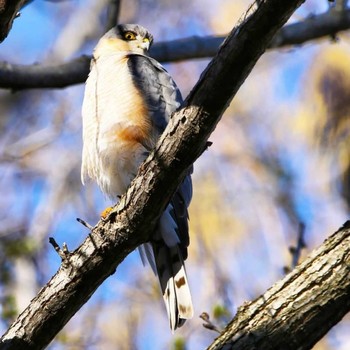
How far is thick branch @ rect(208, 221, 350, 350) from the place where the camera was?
11.1 feet

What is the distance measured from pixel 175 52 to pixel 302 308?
329 centimetres

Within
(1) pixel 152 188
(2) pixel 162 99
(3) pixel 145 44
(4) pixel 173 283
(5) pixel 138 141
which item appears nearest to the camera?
(1) pixel 152 188

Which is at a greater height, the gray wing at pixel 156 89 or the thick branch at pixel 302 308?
the gray wing at pixel 156 89

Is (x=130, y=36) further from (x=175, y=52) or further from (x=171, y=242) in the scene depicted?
(x=171, y=242)

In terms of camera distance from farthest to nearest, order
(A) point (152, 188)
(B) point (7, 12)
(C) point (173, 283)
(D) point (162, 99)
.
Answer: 1. (D) point (162, 99)
2. (C) point (173, 283)
3. (A) point (152, 188)
4. (B) point (7, 12)

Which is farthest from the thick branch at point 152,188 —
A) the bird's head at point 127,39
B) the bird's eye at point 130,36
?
the bird's eye at point 130,36

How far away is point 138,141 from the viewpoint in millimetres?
4852

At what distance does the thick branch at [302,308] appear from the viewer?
339 centimetres

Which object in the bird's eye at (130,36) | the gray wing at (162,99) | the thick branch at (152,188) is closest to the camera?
the thick branch at (152,188)

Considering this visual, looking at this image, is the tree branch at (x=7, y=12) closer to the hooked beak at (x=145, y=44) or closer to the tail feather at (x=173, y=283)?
the tail feather at (x=173, y=283)

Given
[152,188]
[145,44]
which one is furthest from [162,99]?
[152,188]

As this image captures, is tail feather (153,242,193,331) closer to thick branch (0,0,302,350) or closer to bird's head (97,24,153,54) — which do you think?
thick branch (0,0,302,350)

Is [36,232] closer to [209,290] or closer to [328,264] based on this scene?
[209,290]

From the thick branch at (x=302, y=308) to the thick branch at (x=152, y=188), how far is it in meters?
0.64
